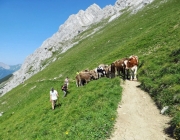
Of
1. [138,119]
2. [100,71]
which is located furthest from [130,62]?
[138,119]

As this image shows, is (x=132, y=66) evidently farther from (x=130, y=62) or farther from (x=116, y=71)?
(x=116, y=71)

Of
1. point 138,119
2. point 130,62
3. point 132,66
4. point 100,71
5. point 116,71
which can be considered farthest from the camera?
point 100,71

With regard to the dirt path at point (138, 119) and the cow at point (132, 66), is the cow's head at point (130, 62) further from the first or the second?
the dirt path at point (138, 119)

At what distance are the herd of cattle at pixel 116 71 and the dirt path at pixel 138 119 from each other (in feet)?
16.7

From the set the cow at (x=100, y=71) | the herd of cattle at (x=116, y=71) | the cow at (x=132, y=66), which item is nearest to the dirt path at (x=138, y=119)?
the cow at (x=132, y=66)

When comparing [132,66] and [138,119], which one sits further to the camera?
[132,66]

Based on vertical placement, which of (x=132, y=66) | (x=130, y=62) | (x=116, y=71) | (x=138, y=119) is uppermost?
(x=130, y=62)

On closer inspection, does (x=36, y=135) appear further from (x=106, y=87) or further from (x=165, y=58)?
(x=165, y=58)

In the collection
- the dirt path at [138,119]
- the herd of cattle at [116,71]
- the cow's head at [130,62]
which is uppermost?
the cow's head at [130,62]

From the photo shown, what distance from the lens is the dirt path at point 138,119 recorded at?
43.4 feet

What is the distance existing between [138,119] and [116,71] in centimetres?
1032

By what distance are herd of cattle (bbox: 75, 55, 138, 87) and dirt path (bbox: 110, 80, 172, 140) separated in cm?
508

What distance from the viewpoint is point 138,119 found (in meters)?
15.2

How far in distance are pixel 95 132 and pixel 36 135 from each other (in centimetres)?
673
